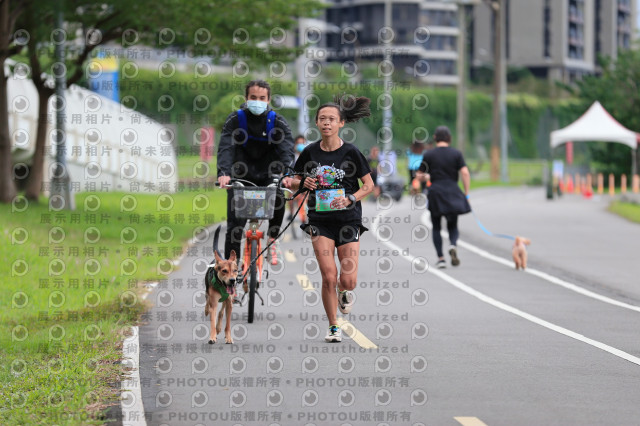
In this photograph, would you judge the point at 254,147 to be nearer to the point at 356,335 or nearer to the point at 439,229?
the point at 356,335

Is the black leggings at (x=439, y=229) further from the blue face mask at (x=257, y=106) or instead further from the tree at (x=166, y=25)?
the tree at (x=166, y=25)

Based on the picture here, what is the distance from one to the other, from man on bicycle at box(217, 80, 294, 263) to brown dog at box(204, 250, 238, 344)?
134 cm

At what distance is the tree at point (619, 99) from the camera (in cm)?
5181

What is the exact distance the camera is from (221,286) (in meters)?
9.56

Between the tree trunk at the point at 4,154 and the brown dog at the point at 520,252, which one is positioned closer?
the brown dog at the point at 520,252

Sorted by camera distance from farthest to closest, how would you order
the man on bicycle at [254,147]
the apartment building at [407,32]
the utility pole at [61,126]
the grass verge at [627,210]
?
the apartment building at [407,32], the grass verge at [627,210], the utility pole at [61,126], the man on bicycle at [254,147]

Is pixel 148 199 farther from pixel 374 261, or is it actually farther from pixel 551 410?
pixel 551 410

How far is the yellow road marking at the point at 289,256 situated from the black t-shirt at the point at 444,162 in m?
2.44

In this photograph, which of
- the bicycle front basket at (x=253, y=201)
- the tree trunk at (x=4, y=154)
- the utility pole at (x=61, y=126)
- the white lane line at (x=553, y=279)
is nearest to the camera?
the bicycle front basket at (x=253, y=201)

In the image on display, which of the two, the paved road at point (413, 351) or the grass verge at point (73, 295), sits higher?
the grass verge at point (73, 295)

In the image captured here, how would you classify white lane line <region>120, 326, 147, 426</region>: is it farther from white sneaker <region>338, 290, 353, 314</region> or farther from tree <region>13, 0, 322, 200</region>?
tree <region>13, 0, 322, 200</region>

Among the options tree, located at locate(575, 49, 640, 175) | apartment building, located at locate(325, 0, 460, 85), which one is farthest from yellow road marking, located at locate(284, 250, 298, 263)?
apartment building, located at locate(325, 0, 460, 85)

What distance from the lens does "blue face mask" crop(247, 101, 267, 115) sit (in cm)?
1088

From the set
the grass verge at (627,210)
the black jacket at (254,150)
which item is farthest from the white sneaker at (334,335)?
the grass verge at (627,210)
